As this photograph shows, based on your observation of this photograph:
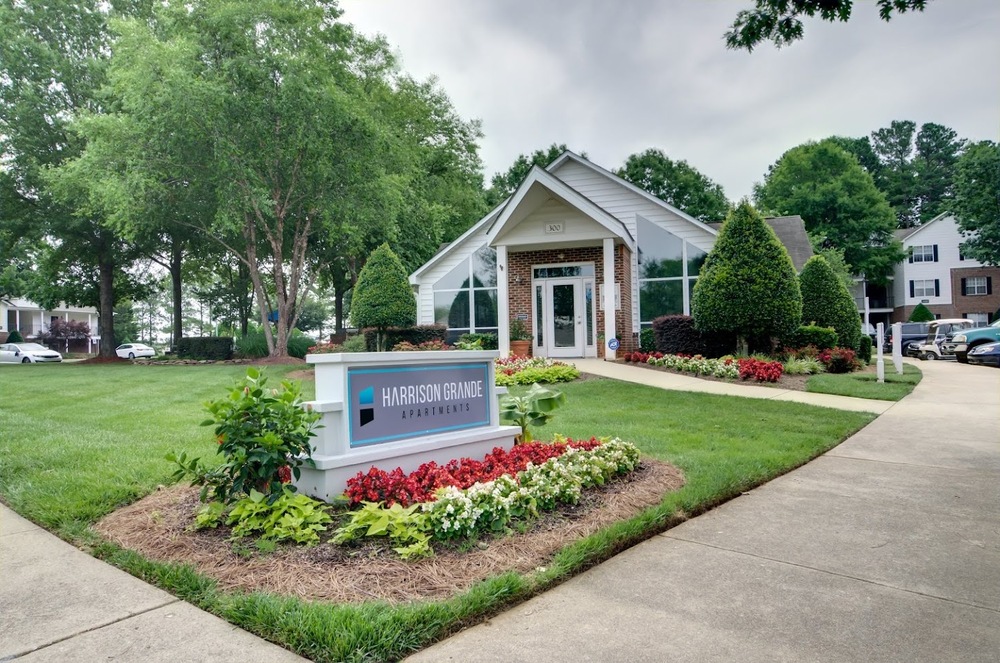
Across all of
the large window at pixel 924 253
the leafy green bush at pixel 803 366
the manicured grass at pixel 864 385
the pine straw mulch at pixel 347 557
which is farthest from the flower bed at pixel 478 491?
the large window at pixel 924 253

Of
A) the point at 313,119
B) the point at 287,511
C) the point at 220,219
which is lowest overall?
the point at 287,511

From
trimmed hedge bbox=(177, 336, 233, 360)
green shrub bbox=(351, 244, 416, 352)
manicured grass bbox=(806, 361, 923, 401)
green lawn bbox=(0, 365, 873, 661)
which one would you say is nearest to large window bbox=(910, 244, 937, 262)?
manicured grass bbox=(806, 361, 923, 401)

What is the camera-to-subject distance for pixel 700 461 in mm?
5258

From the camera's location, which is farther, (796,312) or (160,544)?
(796,312)

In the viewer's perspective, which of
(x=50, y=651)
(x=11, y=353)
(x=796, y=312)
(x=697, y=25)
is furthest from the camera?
(x=11, y=353)

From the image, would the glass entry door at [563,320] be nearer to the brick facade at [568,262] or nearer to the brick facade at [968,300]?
the brick facade at [568,262]

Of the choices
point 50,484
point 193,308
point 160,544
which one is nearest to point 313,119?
point 50,484

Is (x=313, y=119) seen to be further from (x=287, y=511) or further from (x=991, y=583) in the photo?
(x=991, y=583)

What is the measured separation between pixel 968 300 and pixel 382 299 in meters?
46.0

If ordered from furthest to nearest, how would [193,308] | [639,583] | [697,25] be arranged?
[193,308] < [697,25] < [639,583]

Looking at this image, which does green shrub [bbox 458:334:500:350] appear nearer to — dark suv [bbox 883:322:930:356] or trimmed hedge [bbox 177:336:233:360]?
trimmed hedge [bbox 177:336:233:360]

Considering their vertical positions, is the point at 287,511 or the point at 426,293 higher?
the point at 426,293

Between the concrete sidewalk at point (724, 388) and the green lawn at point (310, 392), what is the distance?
776 millimetres

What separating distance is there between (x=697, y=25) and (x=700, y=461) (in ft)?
19.3
